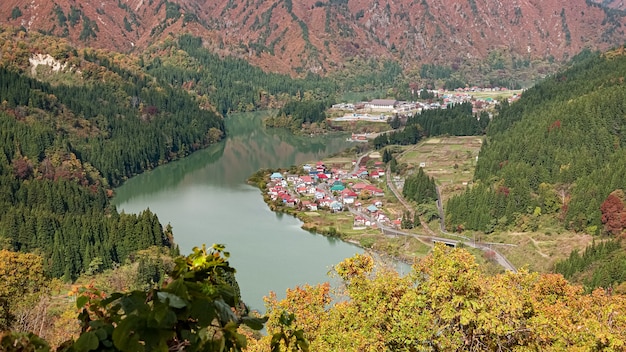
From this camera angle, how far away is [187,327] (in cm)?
231

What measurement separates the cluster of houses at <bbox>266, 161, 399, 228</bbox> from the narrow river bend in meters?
1.93

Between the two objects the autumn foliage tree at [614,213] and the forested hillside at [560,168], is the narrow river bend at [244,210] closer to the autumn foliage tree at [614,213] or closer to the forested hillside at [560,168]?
the forested hillside at [560,168]

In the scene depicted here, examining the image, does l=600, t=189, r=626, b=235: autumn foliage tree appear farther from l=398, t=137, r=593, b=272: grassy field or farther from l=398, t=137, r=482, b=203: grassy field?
l=398, t=137, r=482, b=203: grassy field

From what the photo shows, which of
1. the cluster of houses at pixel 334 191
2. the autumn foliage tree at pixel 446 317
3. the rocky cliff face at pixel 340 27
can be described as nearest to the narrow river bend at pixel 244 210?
the cluster of houses at pixel 334 191

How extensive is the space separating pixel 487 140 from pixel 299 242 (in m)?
30.0

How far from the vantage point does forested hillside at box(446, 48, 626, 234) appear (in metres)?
32.8

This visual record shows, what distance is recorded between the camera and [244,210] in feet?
128

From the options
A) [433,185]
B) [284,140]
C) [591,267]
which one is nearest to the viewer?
[591,267]

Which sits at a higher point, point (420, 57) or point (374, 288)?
point (420, 57)

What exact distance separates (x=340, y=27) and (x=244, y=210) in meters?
97.6

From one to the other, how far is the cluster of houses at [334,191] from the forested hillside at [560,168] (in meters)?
5.13

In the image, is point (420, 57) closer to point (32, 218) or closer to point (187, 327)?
point (32, 218)

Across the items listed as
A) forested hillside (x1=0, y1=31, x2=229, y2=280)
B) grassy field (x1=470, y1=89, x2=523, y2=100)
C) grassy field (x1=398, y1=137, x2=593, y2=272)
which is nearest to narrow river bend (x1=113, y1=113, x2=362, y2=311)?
forested hillside (x1=0, y1=31, x2=229, y2=280)

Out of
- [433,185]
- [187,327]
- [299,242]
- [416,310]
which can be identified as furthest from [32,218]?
[187,327]
